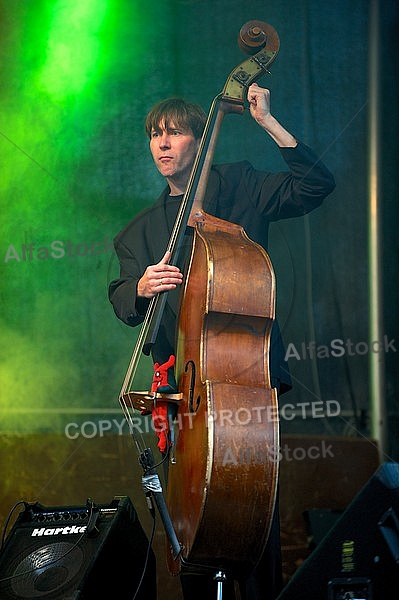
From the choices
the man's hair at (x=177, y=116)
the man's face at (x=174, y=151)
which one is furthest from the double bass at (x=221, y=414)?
the man's hair at (x=177, y=116)

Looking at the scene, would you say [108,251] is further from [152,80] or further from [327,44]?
[327,44]

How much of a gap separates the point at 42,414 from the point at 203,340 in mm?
1290

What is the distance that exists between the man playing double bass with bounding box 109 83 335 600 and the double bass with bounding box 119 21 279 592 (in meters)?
0.44

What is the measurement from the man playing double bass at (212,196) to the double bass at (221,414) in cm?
44

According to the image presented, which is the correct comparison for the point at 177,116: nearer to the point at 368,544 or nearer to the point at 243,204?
the point at 243,204

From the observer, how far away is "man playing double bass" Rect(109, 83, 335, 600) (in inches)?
115

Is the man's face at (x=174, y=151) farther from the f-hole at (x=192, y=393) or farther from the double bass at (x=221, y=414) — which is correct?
the f-hole at (x=192, y=393)

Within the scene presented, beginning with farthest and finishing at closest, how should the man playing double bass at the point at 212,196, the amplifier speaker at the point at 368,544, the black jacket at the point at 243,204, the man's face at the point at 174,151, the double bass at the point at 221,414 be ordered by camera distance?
the man's face at the point at 174,151, the black jacket at the point at 243,204, the man playing double bass at the point at 212,196, the double bass at the point at 221,414, the amplifier speaker at the point at 368,544

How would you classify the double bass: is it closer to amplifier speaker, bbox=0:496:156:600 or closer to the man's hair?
amplifier speaker, bbox=0:496:156:600

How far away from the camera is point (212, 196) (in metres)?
3.02

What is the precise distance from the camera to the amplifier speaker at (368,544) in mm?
1672

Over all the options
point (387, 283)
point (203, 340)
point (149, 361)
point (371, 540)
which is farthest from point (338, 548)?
point (387, 283)

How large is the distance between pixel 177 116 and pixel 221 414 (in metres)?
1.56

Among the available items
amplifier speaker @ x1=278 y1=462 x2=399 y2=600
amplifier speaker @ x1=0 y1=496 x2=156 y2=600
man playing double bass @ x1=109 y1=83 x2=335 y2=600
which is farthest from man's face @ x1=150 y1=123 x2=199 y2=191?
amplifier speaker @ x1=278 y1=462 x2=399 y2=600
